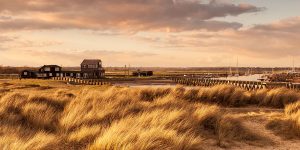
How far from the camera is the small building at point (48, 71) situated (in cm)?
9321

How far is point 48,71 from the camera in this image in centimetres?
9388

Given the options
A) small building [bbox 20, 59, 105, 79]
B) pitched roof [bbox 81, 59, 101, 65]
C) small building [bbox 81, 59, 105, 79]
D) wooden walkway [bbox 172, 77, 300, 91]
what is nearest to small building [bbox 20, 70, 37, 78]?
small building [bbox 20, 59, 105, 79]

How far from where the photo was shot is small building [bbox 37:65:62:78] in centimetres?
9321

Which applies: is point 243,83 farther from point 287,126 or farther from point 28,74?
point 28,74

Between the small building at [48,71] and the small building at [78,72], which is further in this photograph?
the small building at [78,72]

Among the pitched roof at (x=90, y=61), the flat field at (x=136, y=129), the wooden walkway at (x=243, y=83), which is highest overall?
the pitched roof at (x=90, y=61)

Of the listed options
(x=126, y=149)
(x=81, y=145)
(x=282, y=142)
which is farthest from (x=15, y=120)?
(x=282, y=142)

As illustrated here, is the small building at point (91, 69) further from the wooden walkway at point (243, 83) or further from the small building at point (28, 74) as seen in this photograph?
the wooden walkway at point (243, 83)

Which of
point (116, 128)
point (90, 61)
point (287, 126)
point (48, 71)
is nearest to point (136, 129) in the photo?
point (116, 128)

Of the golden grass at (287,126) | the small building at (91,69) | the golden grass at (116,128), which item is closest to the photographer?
the golden grass at (116,128)

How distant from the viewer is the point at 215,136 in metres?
10.9

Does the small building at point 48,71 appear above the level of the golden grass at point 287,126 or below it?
above

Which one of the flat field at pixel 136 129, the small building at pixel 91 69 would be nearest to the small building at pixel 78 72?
the small building at pixel 91 69

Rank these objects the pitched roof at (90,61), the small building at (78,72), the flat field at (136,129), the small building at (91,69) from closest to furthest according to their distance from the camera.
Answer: the flat field at (136,129)
the small building at (78,72)
the small building at (91,69)
the pitched roof at (90,61)
